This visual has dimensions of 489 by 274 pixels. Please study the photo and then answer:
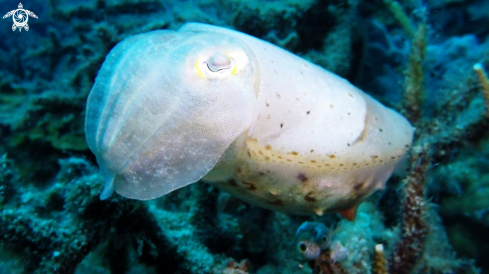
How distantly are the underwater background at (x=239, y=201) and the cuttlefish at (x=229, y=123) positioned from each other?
733 mm

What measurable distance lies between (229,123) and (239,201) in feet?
7.41

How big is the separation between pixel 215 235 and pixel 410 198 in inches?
76.7

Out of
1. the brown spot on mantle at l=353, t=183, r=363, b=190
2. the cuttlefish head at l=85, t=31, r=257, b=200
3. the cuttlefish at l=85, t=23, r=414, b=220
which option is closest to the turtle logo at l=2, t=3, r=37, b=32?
the cuttlefish at l=85, t=23, r=414, b=220

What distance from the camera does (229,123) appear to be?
1.50m

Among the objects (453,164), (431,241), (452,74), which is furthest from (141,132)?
(452,74)

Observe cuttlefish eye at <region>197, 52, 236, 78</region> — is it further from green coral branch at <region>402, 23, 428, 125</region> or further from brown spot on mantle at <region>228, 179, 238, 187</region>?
green coral branch at <region>402, 23, 428, 125</region>

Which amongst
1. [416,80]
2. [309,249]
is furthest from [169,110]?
[416,80]

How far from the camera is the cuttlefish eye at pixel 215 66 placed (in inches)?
57.7

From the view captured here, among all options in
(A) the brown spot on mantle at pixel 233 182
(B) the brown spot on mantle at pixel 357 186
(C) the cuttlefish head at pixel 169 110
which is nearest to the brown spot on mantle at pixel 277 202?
(A) the brown spot on mantle at pixel 233 182

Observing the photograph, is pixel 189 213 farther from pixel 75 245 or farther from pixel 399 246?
pixel 399 246

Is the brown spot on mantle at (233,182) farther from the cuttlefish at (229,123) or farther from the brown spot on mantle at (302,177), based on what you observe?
the brown spot on mantle at (302,177)

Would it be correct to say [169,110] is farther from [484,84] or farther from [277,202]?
[484,84]

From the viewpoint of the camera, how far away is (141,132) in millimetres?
1433

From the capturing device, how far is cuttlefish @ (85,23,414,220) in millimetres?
1447
